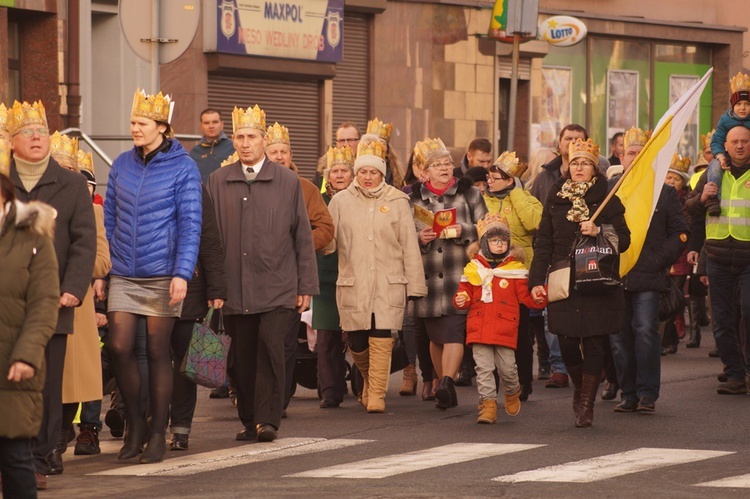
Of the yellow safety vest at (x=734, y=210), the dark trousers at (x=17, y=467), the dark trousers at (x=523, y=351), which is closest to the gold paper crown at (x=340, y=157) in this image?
the dark trousers at (x=523, y=351)

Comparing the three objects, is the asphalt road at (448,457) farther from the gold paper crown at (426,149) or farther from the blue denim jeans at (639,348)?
the gold paper crown at (426,149)

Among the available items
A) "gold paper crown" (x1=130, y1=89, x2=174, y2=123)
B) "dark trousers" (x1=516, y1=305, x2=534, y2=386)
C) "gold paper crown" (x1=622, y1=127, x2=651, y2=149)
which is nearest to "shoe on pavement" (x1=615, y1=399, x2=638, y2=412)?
"dark trousers" (x1=516, y1=305, x2=534, y2=386)

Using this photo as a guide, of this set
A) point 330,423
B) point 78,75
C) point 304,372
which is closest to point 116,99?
point 78,75

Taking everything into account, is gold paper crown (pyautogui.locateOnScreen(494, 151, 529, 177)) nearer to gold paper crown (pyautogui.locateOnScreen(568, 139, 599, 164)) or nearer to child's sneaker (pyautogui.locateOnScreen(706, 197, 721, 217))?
child's sneaker (pyautogui.locateOnScreen(706, 197, 721, 217))

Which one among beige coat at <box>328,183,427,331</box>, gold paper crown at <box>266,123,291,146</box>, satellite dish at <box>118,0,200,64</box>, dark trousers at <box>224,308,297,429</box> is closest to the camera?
dark trousers at <box>224,308,297,429</box>

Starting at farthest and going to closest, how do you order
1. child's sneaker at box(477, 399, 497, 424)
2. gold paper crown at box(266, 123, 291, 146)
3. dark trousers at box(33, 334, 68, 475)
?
gold paper crown at box(266, 123, 291, 146)
child's sneaker at box(477, 399, 497, 424)
dark trousers at box(33, 334, 68, 475)

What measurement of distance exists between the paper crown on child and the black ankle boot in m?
6.82

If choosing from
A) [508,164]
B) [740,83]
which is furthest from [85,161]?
[740,83]

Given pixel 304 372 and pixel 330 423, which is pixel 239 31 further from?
pixel 330 423

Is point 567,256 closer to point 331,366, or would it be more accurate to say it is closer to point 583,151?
point 583,151

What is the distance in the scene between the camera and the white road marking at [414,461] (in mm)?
10859

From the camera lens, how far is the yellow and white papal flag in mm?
14062

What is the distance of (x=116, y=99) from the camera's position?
25438 millimetres

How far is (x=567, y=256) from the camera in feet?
44.3
